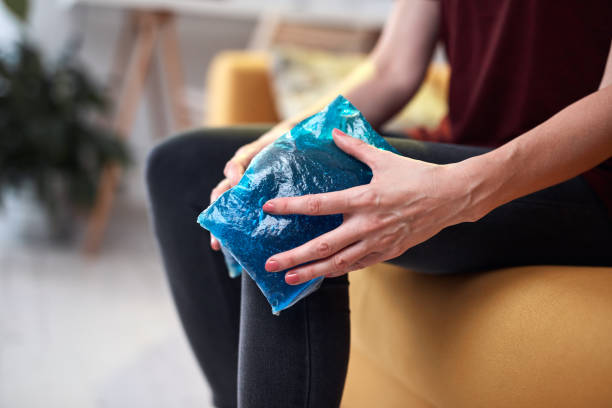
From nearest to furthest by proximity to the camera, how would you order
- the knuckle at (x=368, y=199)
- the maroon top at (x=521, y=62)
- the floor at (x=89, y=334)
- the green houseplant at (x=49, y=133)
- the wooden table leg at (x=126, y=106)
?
the knuckle at (x=368, y=199) → the maroon top at (x=521, y=62) → the floor at (x=89, y=334) → the green houseplant at (x=49, y=133) → the wooden table leg at (x=126, y=106)

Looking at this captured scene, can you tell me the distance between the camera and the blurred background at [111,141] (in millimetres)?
1292

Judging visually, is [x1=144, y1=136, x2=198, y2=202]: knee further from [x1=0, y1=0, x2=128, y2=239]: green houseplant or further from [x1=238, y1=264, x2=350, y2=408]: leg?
[x1=0, y1=0, x2=128, y2=239]: green houseplant

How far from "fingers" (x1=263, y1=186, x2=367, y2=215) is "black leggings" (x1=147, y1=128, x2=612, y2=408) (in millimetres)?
119

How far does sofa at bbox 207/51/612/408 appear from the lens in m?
0.52

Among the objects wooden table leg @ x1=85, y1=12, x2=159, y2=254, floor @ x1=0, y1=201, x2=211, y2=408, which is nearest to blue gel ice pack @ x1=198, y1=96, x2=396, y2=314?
floor @ x1=0, y1=201, x2=211, y2=408

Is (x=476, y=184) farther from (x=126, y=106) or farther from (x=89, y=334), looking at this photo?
(x=126, y=106)

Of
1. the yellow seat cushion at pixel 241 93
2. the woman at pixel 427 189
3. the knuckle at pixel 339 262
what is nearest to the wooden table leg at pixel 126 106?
the yellow seat cushion at pixel 241 93

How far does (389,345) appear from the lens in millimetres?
718

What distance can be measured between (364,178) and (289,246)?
0.31 feet

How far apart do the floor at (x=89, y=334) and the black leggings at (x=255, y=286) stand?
48 centimetres

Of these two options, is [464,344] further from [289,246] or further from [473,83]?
[473,83]

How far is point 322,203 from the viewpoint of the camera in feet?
1.53

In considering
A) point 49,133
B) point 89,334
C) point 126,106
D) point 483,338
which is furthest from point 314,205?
point 126,106

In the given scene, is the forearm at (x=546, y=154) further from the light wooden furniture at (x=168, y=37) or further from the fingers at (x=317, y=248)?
the light wooden furniture at (x=168, y=37)
